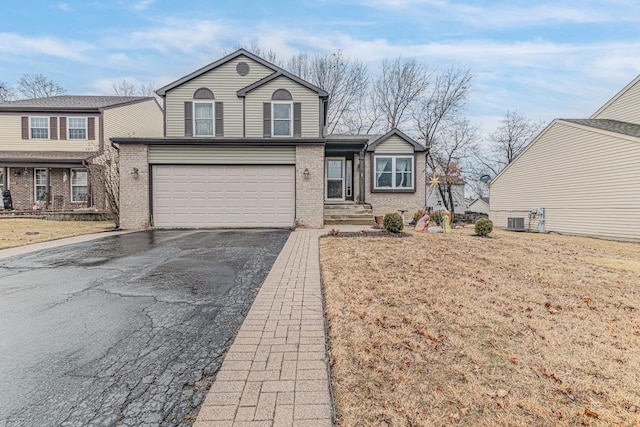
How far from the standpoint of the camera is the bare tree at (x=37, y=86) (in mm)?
30984

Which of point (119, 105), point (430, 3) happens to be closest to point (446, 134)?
point (430, 3)

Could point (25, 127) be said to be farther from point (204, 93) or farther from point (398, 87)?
point (398, 87)

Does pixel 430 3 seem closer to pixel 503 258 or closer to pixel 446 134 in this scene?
pixel 503 258

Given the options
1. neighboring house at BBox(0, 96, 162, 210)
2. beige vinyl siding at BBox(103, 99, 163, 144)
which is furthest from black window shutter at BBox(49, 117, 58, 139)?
beige vinyl siding at BBox(103, 99, 163, 144)

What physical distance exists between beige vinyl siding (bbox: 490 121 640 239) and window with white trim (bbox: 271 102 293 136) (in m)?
13.1

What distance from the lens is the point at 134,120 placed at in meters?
20.4

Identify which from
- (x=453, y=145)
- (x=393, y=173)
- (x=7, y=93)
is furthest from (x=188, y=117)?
(x=7, y=93)

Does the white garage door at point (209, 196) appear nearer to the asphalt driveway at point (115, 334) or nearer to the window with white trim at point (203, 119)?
the window with white trim at point (203, 119)

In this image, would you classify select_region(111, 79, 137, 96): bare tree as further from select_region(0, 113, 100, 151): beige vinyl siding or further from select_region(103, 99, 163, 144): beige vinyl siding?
select_region(0, 113, 100, 151): beige vinyl siding

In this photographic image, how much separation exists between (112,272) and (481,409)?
5.76 metres

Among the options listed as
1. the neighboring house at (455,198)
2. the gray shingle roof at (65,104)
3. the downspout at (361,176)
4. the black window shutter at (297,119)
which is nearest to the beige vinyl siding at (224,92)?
the black window shutter at (297,119)

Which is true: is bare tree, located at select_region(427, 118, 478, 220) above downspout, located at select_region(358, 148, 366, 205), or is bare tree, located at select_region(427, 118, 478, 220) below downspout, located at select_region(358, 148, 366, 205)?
above

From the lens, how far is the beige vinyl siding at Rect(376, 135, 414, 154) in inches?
681

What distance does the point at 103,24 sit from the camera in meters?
15.9
